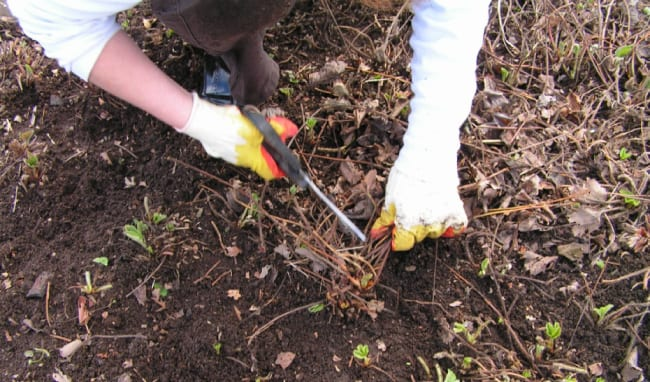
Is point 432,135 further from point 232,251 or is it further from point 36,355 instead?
point 36,355

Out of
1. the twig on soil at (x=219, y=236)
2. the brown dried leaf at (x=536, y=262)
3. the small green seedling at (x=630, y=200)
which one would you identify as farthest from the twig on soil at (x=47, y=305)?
the small green seedling at (x=630, y=200)

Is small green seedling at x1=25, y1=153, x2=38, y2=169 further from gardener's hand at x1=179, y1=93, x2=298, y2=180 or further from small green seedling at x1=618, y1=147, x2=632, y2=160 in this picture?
small green seedling at x1=618, y1=147, x2=632, y2=160

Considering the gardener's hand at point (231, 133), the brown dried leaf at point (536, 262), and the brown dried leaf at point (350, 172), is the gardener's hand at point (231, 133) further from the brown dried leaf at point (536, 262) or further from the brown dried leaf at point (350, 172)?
the brown dried leaf at point (536, 262)

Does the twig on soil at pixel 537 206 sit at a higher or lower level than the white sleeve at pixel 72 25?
lower

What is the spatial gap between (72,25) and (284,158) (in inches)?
27.0

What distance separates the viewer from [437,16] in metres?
1.42

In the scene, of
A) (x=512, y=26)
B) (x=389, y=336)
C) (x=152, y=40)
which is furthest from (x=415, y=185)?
(x=152, y=40)

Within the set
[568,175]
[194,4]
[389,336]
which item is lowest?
[389,336]

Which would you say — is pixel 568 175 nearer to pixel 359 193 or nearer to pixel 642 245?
pixel 642 245

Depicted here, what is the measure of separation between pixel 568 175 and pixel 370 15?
3.59ft

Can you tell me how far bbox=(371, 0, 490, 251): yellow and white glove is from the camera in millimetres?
1453

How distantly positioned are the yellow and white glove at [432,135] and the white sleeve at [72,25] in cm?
84

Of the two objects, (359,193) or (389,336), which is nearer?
(389,336)

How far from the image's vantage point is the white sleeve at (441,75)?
55.6 inches
